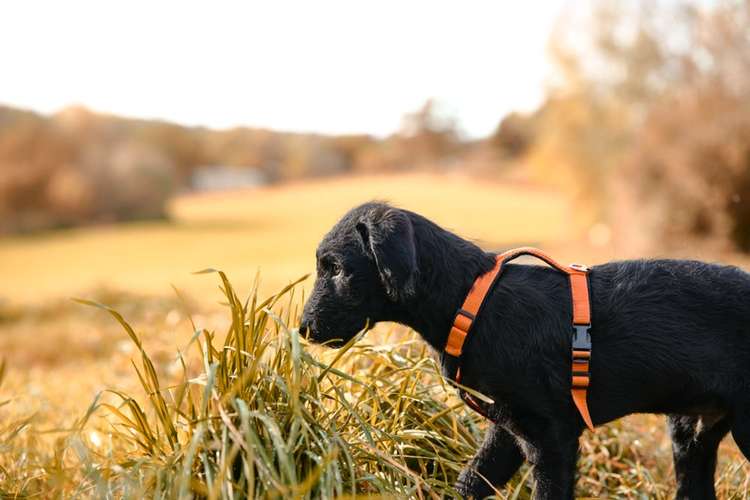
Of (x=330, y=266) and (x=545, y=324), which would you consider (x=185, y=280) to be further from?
(x=545, y=324)

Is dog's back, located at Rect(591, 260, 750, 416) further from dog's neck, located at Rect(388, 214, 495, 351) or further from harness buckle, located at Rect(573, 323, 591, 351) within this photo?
dog's neck, located at Rect(388, 214, 495, 351)

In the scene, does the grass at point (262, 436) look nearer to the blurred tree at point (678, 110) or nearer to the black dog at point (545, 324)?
the black dog at point (545, 324)

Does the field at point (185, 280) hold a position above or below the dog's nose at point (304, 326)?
below

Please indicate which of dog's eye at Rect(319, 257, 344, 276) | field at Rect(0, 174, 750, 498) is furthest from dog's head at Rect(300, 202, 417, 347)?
field at Rect(0, 174, 750, 498)

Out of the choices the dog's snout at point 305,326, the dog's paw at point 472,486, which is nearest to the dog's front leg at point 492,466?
the dog's paw at point 472,486

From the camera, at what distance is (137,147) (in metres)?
51.0

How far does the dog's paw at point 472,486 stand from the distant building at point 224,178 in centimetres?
6946

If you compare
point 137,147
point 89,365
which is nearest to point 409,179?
point 137,147

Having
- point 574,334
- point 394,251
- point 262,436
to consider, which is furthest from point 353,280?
point 574,334

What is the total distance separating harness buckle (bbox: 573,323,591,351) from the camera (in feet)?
8.68

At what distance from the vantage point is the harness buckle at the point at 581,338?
2.65 m

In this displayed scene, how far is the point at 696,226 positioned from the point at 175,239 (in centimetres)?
2894

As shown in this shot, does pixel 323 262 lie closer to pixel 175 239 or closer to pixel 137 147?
pixel 175 239

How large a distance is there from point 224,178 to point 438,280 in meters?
75.9
